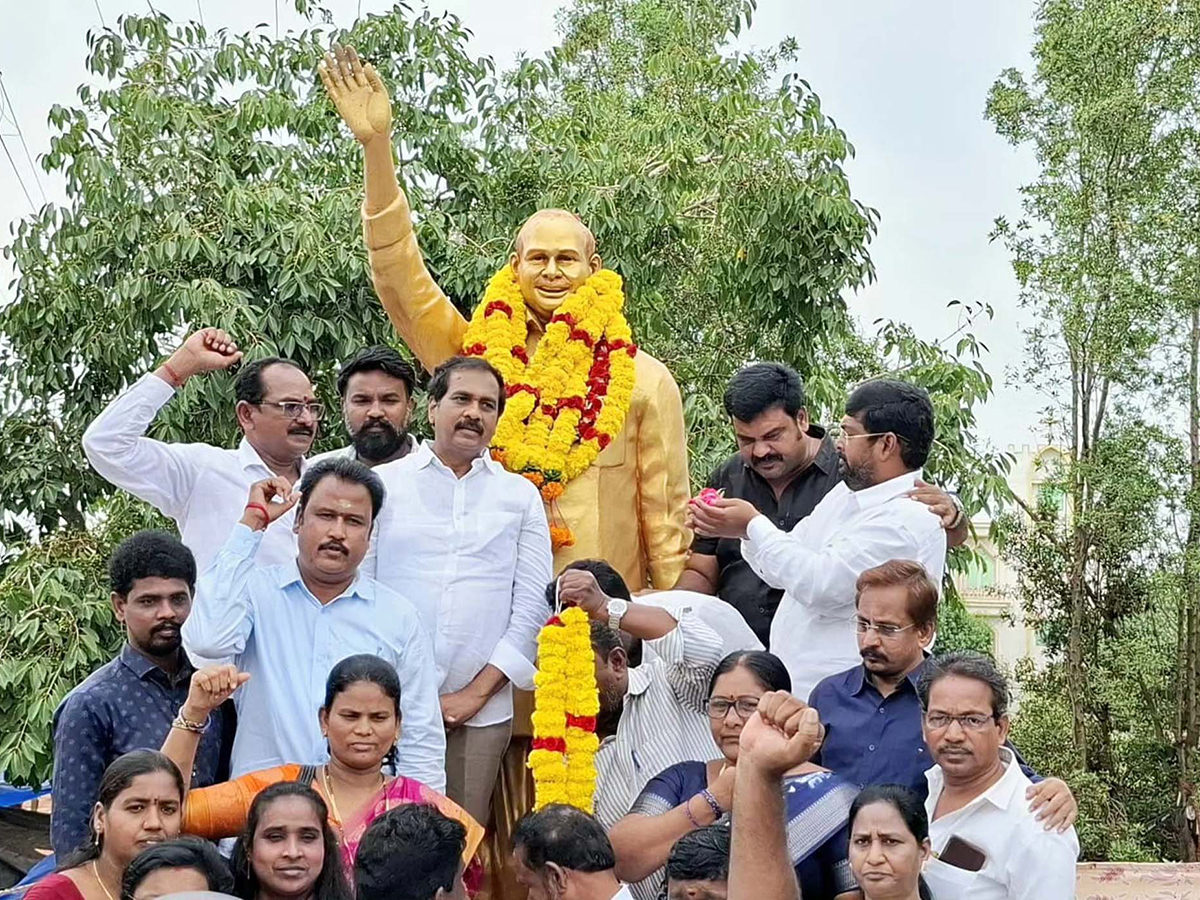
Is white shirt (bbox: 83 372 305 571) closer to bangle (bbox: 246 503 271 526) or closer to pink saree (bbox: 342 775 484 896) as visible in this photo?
bangle (bbox: 246 503 271 526)

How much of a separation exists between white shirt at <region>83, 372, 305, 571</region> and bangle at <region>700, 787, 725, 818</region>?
172cm

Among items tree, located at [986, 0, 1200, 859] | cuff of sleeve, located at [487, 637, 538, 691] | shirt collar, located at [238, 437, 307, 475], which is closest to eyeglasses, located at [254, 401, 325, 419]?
shirt collar, located at [238, 437, 307, 475]

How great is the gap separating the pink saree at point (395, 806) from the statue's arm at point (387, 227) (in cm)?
203

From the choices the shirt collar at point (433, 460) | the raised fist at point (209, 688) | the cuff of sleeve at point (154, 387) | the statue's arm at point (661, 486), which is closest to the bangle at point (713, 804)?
the raised fist at point (209, 688)

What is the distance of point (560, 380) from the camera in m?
5.77

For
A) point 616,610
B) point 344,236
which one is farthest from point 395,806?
point 344,236

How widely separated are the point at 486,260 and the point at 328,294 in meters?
0.81

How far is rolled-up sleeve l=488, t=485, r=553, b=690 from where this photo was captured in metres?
5.05

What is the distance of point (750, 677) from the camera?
441 cm

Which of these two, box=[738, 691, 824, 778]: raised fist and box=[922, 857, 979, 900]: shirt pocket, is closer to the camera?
box=[738, 691, 824, 778]: raised fist

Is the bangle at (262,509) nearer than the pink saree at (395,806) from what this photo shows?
No

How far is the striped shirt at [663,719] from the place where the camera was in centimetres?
485

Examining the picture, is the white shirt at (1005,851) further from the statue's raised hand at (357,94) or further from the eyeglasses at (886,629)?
the statue's raised hand at (357,94)

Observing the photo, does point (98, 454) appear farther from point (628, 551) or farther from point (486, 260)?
point (486, 260)
